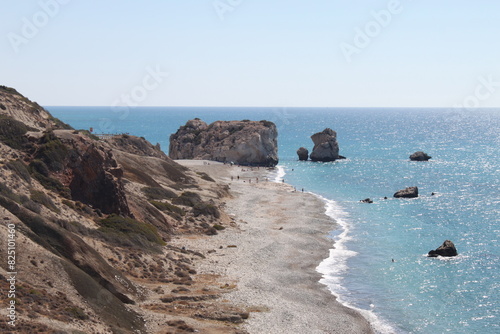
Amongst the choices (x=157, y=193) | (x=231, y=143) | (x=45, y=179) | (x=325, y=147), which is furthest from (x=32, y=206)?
(x=325, y=147)

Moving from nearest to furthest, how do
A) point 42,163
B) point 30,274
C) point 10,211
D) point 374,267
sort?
point 30,274
point 10,211
point 42,163
point 374,267

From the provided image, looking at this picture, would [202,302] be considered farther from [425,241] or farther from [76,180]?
[425,241]

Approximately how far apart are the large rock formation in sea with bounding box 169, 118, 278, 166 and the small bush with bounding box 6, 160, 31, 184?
78.5 m

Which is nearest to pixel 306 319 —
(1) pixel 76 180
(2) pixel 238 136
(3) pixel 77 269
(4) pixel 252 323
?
(4) pixel 252 323

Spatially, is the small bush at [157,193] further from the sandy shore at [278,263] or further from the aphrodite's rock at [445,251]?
the aphrodite's rock at [445,251]

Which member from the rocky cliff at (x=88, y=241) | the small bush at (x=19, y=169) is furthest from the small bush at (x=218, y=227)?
the small bush at (x=19, y=169)

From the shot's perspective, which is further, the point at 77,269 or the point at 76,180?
the point at 76,180

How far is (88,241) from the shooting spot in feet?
→ 116

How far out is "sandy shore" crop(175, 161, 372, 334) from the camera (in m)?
32.7

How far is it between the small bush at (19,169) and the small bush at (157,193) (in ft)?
62.3

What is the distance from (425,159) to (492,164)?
1458cm

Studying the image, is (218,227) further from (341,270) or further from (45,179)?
(45,179)

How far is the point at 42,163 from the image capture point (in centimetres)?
4103

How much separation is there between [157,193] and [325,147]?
240ft
